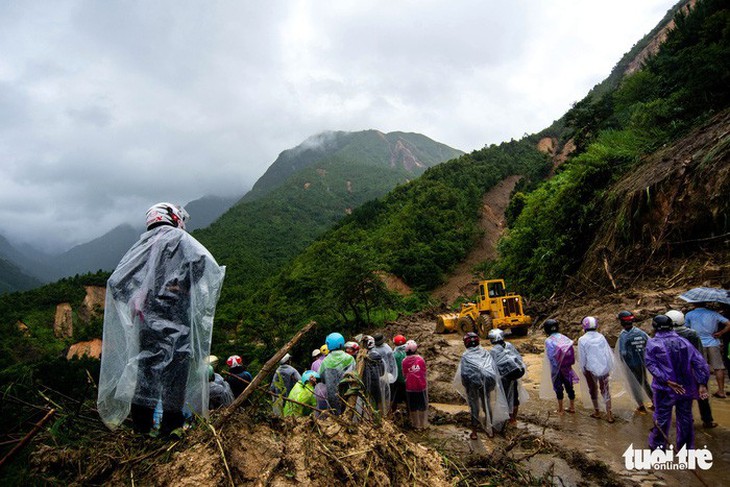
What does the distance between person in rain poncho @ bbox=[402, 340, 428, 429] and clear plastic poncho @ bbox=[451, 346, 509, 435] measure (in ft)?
2.32

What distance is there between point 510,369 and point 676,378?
192 centimetres

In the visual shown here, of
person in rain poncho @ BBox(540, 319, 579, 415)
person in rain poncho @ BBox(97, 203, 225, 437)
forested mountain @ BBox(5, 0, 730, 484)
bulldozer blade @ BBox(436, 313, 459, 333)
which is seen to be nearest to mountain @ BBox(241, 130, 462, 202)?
forested mountain @ BBox(5, 0, 730, 484)

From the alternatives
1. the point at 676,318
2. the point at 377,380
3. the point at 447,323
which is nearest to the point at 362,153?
the point at 447,323

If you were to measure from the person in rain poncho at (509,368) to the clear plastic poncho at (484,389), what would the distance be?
4.1 inches

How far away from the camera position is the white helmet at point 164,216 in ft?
9.14

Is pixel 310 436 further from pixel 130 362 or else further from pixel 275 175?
pixel 275 175

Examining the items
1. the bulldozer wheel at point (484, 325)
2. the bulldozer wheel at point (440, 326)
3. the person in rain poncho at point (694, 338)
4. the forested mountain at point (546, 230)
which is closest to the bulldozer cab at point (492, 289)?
the bulldozer wheel at point (484, 325)

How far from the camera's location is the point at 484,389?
5.46 meters

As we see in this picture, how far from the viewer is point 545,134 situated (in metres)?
59.2

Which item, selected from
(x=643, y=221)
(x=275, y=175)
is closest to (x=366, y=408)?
(x=643, y=221)

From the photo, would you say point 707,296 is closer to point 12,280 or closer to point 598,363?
point 598,363

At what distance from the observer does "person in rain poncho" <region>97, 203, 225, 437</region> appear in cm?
231

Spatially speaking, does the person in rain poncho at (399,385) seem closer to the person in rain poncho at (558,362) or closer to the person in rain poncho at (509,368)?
the person in rain poncho at (509,368)

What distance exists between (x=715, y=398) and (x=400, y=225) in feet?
97.3
